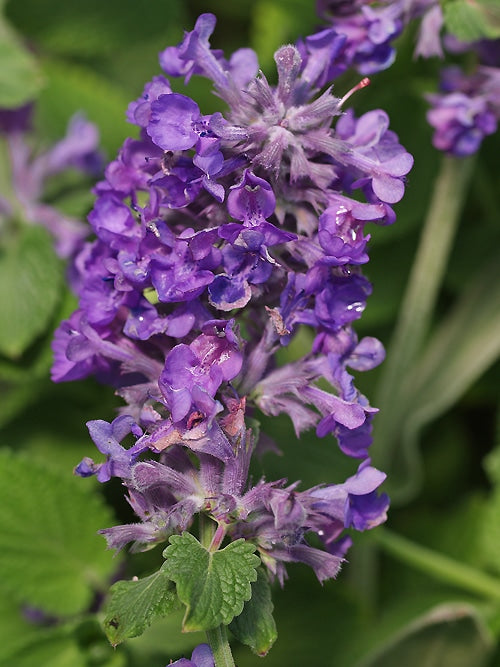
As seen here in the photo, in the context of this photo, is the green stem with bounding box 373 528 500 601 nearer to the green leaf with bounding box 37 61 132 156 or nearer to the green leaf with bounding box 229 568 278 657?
the green leaf with bounding box 229 568 278 657

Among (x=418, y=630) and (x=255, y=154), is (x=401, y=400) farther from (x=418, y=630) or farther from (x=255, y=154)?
(x=255, y=154)

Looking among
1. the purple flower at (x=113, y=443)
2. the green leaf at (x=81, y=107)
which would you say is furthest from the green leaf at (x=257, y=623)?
the green leaf at (x=81, y=107)

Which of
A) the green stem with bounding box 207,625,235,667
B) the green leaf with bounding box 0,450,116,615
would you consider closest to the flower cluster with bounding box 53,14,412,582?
the green stem with bounding box 207,625,235,667

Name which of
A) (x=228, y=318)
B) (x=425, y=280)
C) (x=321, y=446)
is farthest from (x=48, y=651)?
(x=425, y=280)

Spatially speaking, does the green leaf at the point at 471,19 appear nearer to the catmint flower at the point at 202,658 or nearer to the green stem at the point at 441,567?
the green stem at the point at 441,567

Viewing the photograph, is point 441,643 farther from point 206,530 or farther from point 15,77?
point 15,77
